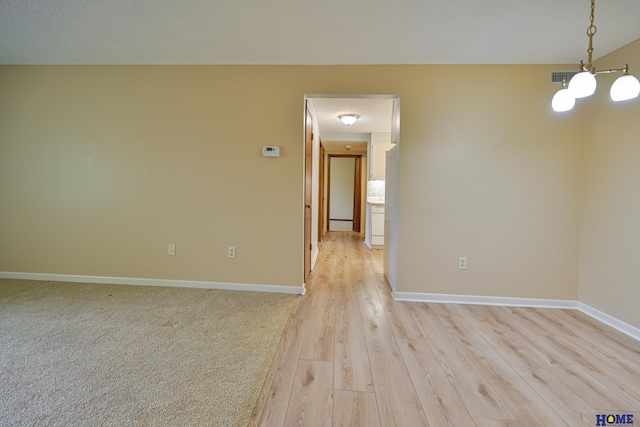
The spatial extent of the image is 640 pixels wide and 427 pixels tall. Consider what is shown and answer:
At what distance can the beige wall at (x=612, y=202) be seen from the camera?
2.18 meters

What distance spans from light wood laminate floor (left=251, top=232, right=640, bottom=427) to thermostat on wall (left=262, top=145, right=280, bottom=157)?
1.61 metres

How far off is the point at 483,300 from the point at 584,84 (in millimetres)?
2166

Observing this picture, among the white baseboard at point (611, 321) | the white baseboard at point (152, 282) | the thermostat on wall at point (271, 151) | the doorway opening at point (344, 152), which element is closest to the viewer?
the white baseboard at point (611, 321)

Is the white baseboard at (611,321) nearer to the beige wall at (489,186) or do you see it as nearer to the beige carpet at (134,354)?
the beige wall at (489,186)

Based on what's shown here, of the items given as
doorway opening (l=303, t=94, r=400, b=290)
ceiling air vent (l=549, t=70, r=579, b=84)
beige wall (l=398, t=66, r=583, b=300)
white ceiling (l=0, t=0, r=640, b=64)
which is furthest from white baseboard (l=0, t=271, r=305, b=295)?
ceiling air vent (l=549, t=70, r=579, b=84)

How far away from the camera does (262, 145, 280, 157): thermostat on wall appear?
2863 mm

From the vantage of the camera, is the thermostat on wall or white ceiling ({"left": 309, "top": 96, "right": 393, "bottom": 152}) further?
white ceiling ({"left": 309, "top": 96, "right": 393, "bottom": 152})

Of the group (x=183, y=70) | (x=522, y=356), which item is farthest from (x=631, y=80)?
(x=183, y=70)

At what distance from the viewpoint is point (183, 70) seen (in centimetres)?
293

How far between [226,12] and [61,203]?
296cm

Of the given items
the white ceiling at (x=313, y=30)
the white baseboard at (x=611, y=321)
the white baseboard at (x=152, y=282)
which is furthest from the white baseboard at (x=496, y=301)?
the white ceiling at (x=313, y=30)

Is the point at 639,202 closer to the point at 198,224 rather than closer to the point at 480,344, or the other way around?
the point at 480,344

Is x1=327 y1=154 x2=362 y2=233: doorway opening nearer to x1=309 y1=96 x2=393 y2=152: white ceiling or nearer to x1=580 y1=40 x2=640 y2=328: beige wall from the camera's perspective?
x1=309 y1=96 x2=393 y2=152: white ceiling

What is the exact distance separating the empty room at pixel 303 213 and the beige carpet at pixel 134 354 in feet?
0.06
